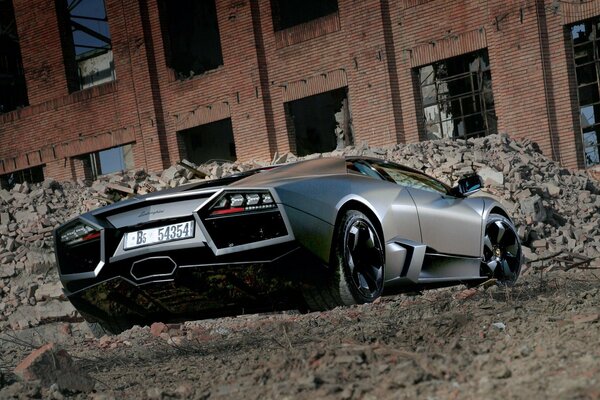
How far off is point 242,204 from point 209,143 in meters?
21.8

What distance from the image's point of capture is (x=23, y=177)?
96.3 ft

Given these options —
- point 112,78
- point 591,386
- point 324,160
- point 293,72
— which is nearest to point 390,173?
point 324,160

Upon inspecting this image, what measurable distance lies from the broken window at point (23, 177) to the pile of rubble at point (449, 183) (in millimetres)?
6881

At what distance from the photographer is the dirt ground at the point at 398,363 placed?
3.78 metres

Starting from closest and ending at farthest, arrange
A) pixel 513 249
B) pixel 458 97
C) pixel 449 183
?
pixel 513 249
pixel 449 183
pixel 458 97

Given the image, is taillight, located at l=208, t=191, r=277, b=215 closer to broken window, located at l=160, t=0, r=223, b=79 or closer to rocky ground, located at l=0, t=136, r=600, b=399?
rocky ground, located at l=0, t=136, r=600, b=399

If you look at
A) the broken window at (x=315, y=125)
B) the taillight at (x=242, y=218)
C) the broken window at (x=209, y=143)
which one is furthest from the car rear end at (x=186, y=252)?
the broken window at (x=209, y=143)

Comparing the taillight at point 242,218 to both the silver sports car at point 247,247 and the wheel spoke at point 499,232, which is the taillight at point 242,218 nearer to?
the silver sports car at point 247,247

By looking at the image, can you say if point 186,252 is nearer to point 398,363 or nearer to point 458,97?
point 398,363

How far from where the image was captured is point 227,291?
20.2 feet

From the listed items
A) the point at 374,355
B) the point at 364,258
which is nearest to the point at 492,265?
the point at 364,258

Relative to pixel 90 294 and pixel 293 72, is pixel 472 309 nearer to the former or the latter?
pixel 90 294

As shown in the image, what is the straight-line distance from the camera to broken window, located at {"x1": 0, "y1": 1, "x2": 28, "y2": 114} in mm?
30766

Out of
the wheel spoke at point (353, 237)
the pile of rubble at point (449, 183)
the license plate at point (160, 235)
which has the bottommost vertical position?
the pile of rubble at point (449, 183)
